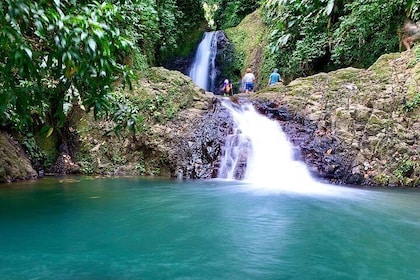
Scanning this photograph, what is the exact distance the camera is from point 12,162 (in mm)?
7027

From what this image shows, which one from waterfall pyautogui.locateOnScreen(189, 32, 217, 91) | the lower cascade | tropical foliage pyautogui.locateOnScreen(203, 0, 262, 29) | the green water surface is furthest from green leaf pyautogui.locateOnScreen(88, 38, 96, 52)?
tropical foliage pyautogui.locateOnScreen(203, 0, 262, 29)

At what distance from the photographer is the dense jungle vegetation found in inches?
89.7

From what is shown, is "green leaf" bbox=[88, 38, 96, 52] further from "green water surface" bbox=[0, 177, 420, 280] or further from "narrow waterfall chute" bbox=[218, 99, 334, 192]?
"narrow waterfall chute" bbox=[218, 99, 334, 192]

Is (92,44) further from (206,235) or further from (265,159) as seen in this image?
(265,159)

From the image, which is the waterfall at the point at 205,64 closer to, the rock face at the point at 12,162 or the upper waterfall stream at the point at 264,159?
the upper waterfall stream at the point at 264,159

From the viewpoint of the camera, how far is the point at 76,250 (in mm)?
3037

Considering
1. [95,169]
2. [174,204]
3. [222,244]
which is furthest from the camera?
[95,169]

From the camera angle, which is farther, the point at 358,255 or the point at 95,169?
the point at 95,169

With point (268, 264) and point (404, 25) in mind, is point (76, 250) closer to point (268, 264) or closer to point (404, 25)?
point (268, 264)

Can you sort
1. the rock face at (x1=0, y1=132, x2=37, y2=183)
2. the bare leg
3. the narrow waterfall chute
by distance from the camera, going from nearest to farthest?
the rock face at (x1=0, y1=132, x2=37, y2=183) < the narrow waterfall chute < the bare leg

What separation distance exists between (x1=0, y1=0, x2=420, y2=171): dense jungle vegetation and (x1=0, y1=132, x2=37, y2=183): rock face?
0.35 meters

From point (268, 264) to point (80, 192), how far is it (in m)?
4.03

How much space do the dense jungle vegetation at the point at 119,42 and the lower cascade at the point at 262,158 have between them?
2610mm

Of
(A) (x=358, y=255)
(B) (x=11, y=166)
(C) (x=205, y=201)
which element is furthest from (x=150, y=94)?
(A) (x=358, y=255)
